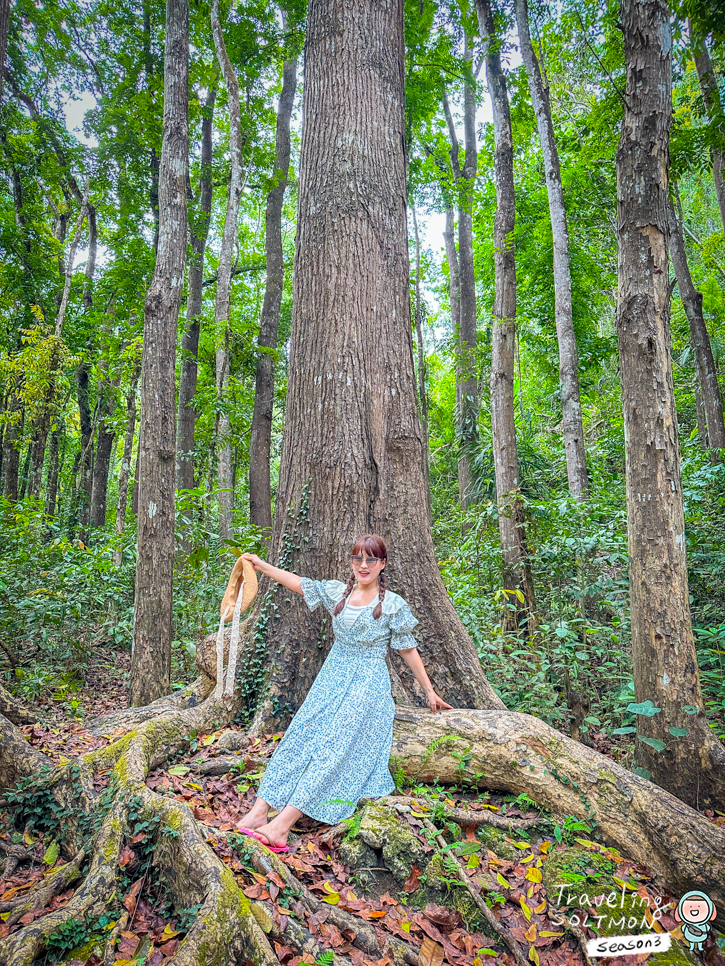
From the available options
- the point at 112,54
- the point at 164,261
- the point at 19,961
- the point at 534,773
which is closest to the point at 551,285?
the point at 164,261

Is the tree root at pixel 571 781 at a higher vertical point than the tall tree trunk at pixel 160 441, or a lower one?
lower

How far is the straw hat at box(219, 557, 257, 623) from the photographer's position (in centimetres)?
360

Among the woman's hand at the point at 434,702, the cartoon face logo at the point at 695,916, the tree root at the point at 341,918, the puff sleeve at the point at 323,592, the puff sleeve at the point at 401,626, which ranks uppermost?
the puff sleeve at the point at 323,592

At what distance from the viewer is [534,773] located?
3387mm

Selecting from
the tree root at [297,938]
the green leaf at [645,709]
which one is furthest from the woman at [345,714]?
the green leaf at [645,709]

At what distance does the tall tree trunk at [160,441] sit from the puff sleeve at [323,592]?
2595 millimetres

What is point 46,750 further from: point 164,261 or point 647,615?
point 164,261

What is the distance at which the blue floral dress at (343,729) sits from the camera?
323 centimetres

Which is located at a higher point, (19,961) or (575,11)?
(575,11)

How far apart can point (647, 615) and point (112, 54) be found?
15.9m

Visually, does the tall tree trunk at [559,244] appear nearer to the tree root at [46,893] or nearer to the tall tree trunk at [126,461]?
the tree root at [46,893]

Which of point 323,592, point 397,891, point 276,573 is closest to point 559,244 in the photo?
point 323,592

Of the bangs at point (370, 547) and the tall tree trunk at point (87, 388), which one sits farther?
the tall tree trunk at point (87, 388)

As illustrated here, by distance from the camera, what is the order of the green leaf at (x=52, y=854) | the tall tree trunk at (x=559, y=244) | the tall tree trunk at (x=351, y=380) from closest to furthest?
the green leaf at (x=52, y=854), the tall tree trunk at (x=351, y=380), the tall tree trunk at (x=559, y=244)
